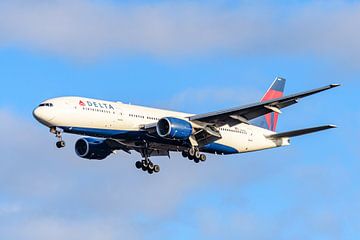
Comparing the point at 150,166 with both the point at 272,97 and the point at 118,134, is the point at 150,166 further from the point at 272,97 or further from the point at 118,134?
the point at 272,97

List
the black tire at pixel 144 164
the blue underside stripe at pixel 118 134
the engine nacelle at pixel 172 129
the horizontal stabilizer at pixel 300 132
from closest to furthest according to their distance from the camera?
the blue underside stripe at pixel 118 134, the engine nacelle at pixel 172 129, the horizontal stabilizer at pixel 300 132, the black tire at pixel 144 164

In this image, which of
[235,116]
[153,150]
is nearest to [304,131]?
[235,116]

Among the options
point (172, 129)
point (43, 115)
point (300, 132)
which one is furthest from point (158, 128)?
point (300, 132)

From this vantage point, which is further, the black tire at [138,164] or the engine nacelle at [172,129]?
the black tire at [138,164]

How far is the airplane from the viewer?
75062 millimetres

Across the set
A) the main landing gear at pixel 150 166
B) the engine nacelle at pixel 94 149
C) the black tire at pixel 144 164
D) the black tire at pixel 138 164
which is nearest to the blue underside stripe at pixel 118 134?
the main landing gear at pixel 150 166

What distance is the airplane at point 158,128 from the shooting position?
75062mm

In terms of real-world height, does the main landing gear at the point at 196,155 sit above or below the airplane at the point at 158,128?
below

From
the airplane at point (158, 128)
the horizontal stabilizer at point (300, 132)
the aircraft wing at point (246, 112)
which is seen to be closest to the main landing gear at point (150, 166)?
the airplane at point (158, 128)

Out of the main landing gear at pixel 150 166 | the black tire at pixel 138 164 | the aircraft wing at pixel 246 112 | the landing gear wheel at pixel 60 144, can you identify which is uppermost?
the aircraft wing at pixel 246 112

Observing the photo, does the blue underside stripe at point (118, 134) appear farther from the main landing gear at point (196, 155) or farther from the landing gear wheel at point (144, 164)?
the landing gear wheel at point (144, 164)

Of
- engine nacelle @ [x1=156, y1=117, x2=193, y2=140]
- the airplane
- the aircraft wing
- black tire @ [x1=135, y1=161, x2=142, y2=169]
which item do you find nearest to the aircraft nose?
the airplane

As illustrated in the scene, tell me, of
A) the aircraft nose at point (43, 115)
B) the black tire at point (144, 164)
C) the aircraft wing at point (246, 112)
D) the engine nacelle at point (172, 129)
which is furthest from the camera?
the black tire at point (144, 164)

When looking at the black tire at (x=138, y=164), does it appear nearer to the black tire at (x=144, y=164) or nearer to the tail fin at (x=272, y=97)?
the black tire at (x=144, y=164)
